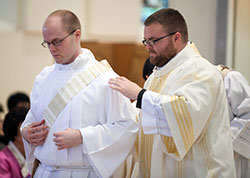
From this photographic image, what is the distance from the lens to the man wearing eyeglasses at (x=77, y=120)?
9.40 ft

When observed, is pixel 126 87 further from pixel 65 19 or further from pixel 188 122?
pixel 65 19

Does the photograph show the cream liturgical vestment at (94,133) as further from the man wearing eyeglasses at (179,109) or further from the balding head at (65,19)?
the balding head at (65,19)

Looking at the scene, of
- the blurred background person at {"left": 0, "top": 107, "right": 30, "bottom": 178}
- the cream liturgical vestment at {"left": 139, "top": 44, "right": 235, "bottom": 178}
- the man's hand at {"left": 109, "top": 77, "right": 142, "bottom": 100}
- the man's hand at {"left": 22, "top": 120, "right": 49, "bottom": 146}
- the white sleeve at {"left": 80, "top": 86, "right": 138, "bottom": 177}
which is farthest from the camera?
the blurred background person at {"left": 0, "top": 107, "right": 30, "bottom": 178}

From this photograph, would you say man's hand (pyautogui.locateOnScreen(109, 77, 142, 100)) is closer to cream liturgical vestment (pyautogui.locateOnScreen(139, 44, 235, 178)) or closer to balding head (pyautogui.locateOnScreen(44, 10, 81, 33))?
cream liturgical vestment (pyautogui.locateOnScreen(139, 44, 235, 178))

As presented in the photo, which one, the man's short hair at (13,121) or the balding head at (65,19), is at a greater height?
the balding head at (65,19)

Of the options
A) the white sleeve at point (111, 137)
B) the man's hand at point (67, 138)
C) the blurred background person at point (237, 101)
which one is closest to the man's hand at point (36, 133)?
the man's hand at point (67, 138)

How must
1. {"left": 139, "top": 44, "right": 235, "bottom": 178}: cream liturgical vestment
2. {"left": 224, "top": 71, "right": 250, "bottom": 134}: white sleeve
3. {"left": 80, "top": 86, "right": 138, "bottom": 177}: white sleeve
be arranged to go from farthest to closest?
{"left": 224, "top": 71, "right": 250, "bottom": 134}: white sleeve, {"left": 80, "top": 86, "right": 138, "bottom": 177}: white sleeve, {"left": 139, "top": 44, "right": 235, "bottom": 178}: cream liturgical vestment

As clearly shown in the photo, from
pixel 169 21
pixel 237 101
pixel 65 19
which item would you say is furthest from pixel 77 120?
pixel 237 101

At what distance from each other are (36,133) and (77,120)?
32cm

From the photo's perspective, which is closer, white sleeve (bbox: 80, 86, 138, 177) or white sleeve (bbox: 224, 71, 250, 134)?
white sleeve (bbox: 80, 86, 138, 177)

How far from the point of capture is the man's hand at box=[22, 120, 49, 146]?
2959 millimetres

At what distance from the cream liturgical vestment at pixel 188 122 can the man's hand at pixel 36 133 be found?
2.48ft

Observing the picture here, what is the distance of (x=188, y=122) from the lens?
2.62 m

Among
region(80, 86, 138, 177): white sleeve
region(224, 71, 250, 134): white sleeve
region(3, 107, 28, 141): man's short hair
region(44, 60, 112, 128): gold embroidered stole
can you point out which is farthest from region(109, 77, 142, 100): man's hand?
region(3, 107, 28, 141): man's short hair
